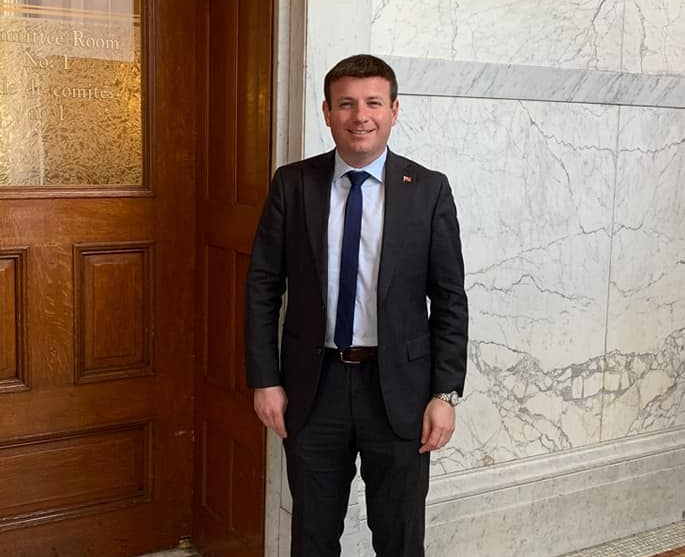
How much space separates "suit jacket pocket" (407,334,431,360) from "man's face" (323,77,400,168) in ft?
1.58

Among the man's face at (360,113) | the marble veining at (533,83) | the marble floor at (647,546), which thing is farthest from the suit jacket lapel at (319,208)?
the marble floor at (647,546)

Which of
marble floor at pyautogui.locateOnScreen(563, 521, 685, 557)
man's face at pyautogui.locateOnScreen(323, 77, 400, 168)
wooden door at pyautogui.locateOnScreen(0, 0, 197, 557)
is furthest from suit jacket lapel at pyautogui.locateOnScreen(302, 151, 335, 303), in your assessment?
marble floor at pyautogui.locateOnScreen(563, 521, 685, 557)

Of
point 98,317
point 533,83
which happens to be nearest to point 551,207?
point 533,83

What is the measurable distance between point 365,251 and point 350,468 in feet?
1.90

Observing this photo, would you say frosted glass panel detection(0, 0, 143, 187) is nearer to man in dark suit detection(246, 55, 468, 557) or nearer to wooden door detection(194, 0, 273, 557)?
wooden door detection(194, 0, 273, 557)

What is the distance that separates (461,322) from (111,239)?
1.28 m

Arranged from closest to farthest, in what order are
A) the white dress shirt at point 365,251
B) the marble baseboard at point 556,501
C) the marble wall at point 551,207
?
1. the white dress shirt at point 365,251
2. the marble wall at point 551,207
3. the marble baseboard at point 556,501

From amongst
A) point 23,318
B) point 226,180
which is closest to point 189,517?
point 23,318

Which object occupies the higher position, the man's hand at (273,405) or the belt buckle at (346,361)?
the belt buckle at (346,361)

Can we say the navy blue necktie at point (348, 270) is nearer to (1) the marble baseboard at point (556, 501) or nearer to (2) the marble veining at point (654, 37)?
(1) the marble baseboard at point (556, 501)

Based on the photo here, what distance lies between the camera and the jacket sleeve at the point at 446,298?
2.41m

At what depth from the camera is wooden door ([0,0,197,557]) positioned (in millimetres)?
3018

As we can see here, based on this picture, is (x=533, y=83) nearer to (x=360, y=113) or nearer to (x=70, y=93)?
(x=360, y=113)

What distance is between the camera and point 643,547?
3.66 m
